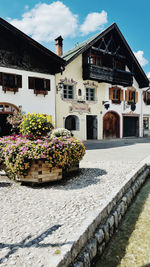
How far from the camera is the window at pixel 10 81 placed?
12.1 m

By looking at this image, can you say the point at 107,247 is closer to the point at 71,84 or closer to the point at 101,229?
the point at 101,229

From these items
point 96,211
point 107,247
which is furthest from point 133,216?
point 96,211

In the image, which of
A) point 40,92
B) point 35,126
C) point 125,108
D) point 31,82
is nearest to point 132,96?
point 125,108

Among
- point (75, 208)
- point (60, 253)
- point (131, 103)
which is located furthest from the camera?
point (131, 103)

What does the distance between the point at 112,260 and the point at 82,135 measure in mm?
13864

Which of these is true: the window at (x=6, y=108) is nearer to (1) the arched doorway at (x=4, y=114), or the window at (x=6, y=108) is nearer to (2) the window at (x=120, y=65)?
(1) the arched doorway at (x=4, y=114)

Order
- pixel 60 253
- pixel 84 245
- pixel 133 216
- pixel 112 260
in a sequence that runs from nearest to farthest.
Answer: pixel 60 253 → pixel 84 245 → pixel 112 260 → pixel 133 216

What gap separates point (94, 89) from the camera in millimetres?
17375

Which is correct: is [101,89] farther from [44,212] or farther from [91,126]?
[44,212]

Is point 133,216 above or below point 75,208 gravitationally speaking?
below

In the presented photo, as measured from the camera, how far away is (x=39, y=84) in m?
13.8

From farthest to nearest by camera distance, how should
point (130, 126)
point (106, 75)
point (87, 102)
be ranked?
point (130, 126), point (87, 102), point (106, 75)

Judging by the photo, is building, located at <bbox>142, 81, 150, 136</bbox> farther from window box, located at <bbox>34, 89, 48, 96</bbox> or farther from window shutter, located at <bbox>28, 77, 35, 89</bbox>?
window shutter, located at <bbox>28, 77, 35, 89</bbox>

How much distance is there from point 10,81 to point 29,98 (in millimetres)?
1601
